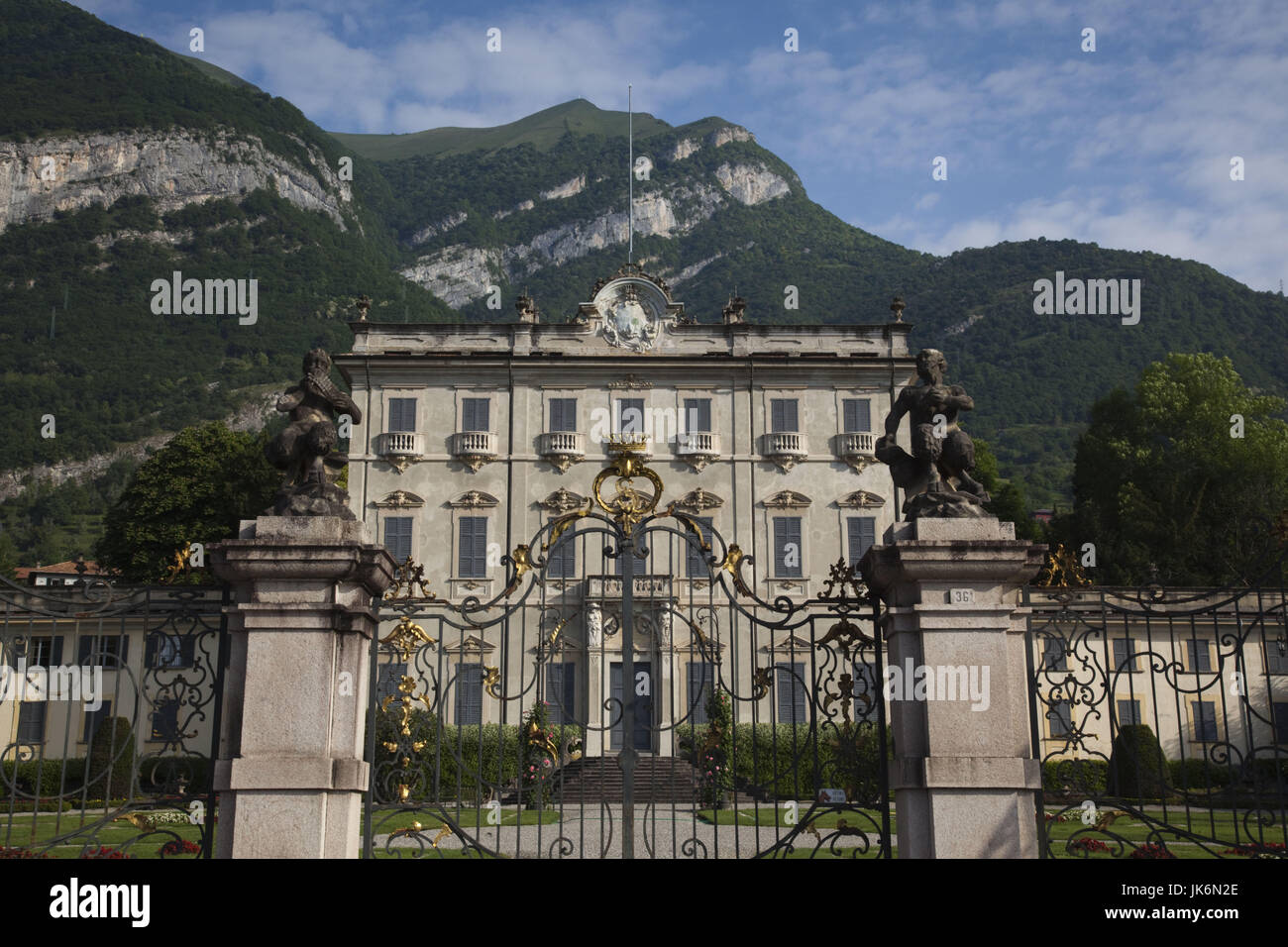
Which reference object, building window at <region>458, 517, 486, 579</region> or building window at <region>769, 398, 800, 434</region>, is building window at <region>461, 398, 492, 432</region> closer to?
building window at <region>458, 517, 486, 579</region>

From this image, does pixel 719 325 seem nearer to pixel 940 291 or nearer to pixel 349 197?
pixel 940 291

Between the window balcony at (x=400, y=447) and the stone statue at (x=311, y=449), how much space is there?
89.0 ft

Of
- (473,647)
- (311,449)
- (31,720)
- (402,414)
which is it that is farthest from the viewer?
(402,414)

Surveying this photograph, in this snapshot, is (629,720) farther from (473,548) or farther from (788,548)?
(473,548)

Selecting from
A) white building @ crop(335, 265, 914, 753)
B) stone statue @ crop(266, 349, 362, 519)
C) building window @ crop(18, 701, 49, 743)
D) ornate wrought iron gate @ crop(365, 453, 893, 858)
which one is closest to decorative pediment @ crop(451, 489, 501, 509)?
white building @ crop(335, 265, 914, 753)

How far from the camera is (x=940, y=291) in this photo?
331 ft

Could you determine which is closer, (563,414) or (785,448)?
(785,448)

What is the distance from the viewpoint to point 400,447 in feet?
117

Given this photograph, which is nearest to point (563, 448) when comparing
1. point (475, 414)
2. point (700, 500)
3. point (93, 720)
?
point (475, 414)

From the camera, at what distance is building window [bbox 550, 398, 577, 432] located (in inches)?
1423

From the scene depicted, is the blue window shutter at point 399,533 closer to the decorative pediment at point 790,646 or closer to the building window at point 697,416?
the building window at point 697,416

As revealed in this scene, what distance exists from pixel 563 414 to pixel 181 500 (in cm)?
1680
